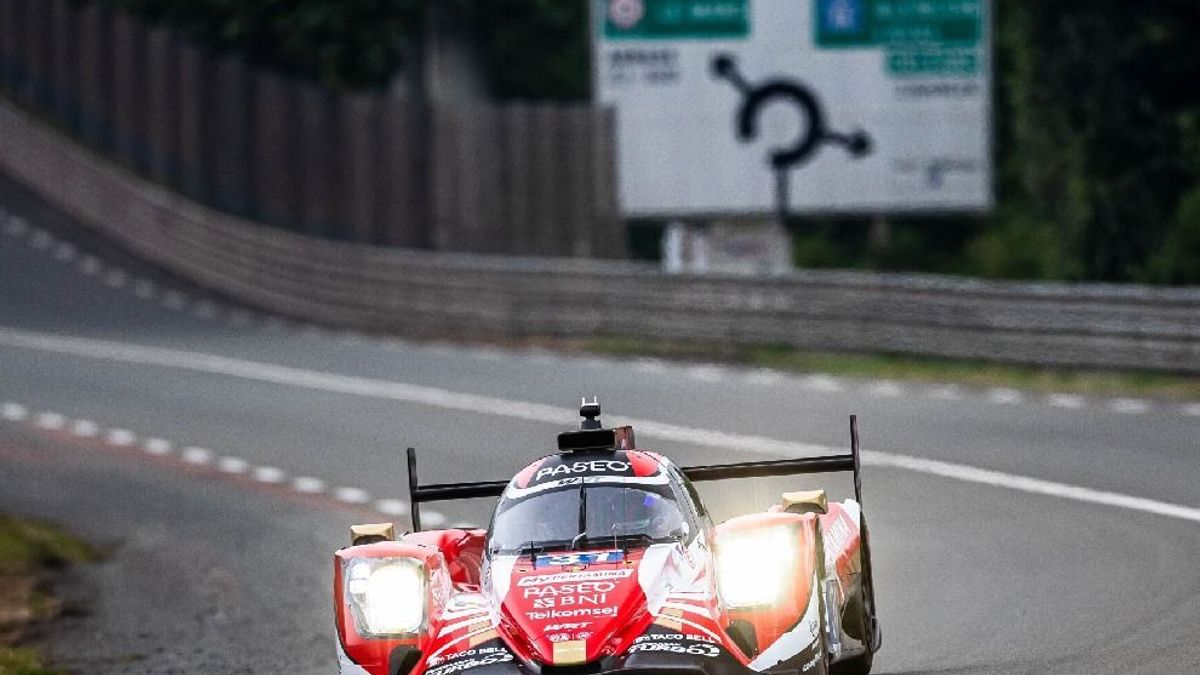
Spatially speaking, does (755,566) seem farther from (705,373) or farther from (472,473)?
(705,373)

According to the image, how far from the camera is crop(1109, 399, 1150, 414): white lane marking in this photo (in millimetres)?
24562

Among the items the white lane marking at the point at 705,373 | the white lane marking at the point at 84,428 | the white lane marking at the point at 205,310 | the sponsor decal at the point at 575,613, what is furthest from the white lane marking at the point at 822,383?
the sponsor decal at the point at 575,613

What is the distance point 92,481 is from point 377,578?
1340 cm

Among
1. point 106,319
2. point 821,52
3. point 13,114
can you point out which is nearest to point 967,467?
point 821,52

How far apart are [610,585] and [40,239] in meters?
39.1

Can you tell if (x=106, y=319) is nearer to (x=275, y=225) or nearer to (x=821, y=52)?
(x=275, y=225)

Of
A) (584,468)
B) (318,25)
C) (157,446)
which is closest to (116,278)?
(318,25)

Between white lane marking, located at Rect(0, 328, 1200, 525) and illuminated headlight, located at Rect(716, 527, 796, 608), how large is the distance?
6.57 m

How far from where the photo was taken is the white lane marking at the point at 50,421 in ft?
96.6

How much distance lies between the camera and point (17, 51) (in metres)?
63.2

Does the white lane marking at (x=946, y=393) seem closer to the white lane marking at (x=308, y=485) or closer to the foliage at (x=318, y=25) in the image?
the white lane marking at (x=308, y=485)

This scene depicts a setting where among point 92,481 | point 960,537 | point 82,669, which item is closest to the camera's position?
point 82,669

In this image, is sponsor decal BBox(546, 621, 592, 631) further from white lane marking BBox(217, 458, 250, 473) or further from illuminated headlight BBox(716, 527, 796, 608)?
white lane marking BBox(217, 458, 250, 473)

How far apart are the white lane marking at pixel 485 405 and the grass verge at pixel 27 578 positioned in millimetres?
5896
